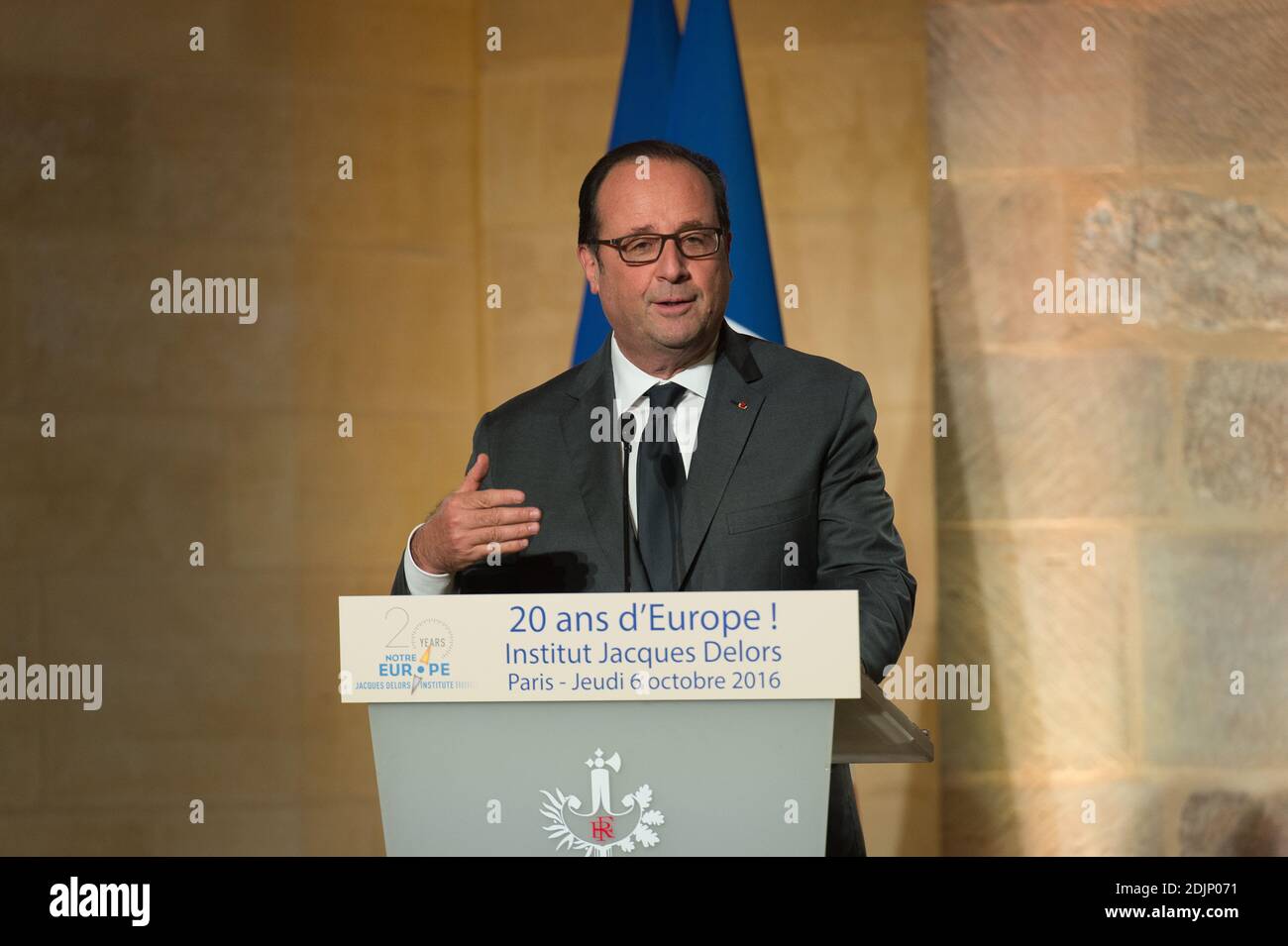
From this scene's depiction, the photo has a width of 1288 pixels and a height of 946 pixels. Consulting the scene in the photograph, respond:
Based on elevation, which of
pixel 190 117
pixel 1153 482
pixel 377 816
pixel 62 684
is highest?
pixel 190 117

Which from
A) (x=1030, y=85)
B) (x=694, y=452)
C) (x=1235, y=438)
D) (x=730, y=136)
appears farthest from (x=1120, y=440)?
(x=694, y=452)

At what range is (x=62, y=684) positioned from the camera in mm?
4336

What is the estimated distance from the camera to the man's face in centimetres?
258

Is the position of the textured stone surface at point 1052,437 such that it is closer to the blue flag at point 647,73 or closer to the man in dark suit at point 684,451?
the blue flag at point 647,73

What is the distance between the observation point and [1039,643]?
14.4ft

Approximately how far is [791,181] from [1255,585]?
1.97 meters

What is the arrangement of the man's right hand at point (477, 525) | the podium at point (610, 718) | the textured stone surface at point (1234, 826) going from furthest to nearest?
1. the textured stone surface at point (1234, 826)
2. the man's right hand at point (477, 525)
3. the podium at point (610, 718)

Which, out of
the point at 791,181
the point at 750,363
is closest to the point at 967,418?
the point at 791,181

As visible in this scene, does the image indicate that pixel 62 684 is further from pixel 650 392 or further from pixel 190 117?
pixel 650 392

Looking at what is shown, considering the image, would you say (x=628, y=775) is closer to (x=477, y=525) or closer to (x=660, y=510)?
(x=477, y=525)

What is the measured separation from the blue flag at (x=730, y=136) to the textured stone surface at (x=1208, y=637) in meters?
1.53

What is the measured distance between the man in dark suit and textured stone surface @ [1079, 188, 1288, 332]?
85.3 inches

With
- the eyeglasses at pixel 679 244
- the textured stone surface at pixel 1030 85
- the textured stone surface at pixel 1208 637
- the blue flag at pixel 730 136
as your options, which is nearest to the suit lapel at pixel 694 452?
the eyeglasses at pixel 679 244

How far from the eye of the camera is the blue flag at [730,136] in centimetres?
388
